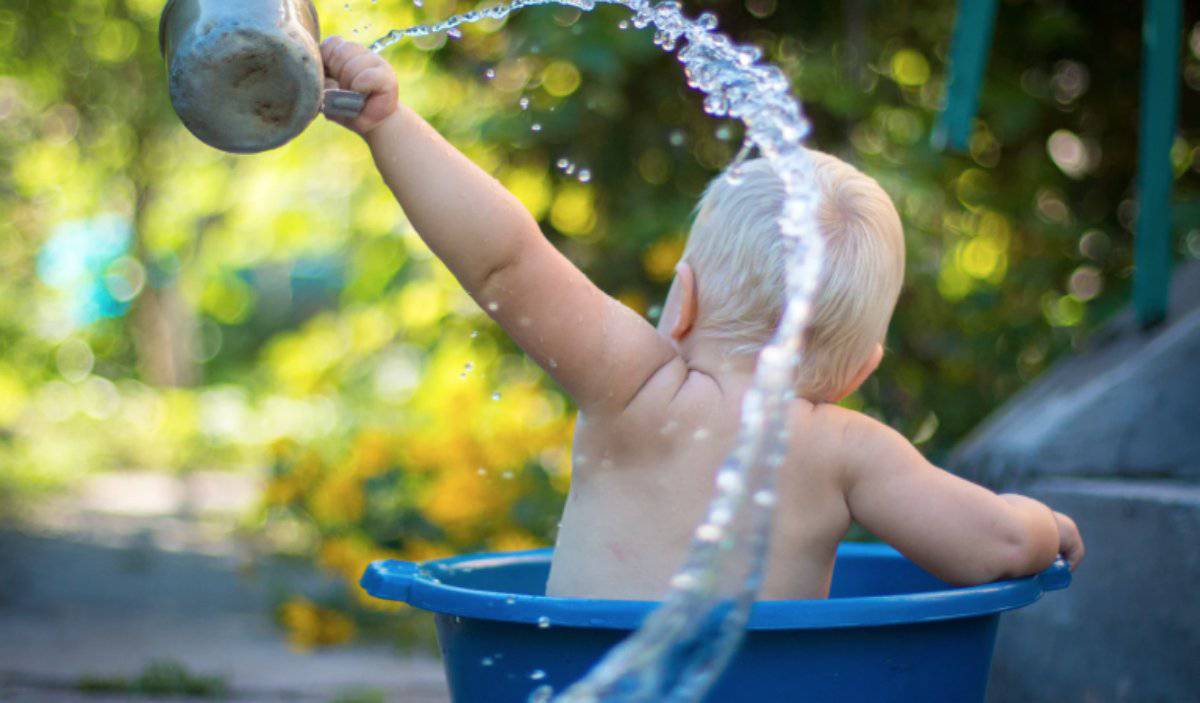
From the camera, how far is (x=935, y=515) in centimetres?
119

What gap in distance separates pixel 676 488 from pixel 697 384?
0.10 metres

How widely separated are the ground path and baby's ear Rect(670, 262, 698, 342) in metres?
1.32

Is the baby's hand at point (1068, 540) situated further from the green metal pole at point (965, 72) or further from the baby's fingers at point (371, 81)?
the green metal pole at point (965, 72)

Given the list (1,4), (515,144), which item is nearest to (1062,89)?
(515,144)

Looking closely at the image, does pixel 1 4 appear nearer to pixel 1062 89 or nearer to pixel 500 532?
pixel 500 532

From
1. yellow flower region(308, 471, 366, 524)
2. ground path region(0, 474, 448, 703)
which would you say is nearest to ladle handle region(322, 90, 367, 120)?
ground path region(0, 474, 448, 703)

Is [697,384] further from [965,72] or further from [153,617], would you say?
[153,617]

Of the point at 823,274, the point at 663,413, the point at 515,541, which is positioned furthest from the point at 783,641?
the point at 515,541

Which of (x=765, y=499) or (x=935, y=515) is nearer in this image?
(x=765, y=499)

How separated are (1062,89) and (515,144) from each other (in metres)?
1.37

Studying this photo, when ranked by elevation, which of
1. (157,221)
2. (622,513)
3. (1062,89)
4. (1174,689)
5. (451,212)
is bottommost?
(157,221)

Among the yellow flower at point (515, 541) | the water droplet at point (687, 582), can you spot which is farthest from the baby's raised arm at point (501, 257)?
the yellow flower at point (515, 541)

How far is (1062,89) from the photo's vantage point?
309 cm

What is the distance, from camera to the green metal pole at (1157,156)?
7.39ft
